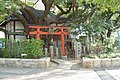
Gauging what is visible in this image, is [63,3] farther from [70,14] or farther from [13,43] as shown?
[13,43]

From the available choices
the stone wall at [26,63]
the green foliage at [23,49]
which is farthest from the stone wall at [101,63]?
the green foliage at [23,49]

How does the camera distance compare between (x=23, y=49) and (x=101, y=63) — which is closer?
(x=101, y=63)

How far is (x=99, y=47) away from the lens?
1470 centimetres

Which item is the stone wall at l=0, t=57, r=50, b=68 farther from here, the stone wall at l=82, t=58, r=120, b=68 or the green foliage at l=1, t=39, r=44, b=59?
the stone wall at l=82, t=58, r=120, b=68

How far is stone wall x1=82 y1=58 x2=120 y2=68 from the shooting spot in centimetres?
1145

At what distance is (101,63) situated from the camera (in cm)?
1154

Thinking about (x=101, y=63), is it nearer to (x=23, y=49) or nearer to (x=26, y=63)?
(x=26, y=63)

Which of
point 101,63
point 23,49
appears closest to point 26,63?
point 23,49

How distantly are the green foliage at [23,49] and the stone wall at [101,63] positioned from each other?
104 inches

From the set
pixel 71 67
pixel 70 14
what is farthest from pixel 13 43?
pixel 70 14

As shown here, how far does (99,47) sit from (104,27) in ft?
7.87

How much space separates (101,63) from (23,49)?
443cm

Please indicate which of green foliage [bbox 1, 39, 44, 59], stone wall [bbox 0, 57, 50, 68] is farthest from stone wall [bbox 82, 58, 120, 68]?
green foliage [bbox 1, 39, 44, 59]

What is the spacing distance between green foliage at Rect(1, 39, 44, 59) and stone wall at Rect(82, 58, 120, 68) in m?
2.64
